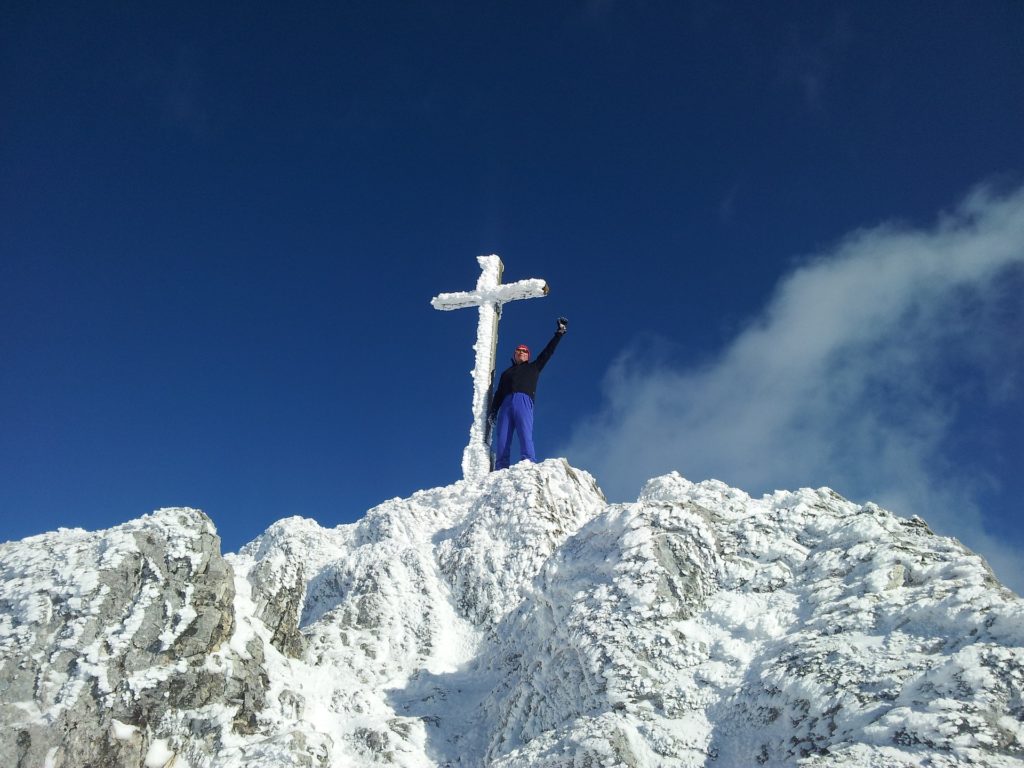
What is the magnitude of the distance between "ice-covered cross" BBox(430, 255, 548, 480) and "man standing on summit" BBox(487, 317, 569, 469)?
440mm

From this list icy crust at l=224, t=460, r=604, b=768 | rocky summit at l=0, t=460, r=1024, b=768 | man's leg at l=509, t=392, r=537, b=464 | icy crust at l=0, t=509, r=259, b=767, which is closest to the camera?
rocky summit at l=0, t=460, r=1024, b=768

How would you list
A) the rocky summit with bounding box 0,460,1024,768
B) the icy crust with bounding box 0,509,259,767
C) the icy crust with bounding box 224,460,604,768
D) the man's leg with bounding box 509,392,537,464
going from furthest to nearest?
the man's leg with bounding box 509,392,537,464
the icy crust with bounding box 224,460,604,768
the icy crust with bounding box 0,509,259,767
the rocky summit with bounding box 0,460,1024,768

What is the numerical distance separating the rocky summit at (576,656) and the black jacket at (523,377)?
25.0 feet

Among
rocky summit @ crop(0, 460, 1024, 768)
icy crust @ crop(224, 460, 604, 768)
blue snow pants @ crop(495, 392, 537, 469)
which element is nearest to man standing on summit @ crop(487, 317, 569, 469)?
blue snow pants @ crop(495, 392, 537, 469)

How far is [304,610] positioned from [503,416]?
7.37 meters

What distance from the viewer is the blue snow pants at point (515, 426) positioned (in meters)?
18.9

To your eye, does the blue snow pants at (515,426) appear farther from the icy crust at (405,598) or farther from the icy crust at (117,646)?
the icy crust at (117,646)

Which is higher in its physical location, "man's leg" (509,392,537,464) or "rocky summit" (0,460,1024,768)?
"man's leg" (509,392,537,464)

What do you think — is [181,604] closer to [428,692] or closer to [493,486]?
[428,692]

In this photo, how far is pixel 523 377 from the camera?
64.2 feet

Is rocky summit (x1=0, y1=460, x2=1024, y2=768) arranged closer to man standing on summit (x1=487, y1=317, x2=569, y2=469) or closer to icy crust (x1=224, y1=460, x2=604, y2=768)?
icy crust (x1=224, y1=460, x2=604, y2=768)

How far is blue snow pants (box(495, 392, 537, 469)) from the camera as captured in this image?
742 inches

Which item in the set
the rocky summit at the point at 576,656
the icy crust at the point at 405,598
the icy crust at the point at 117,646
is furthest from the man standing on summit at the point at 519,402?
the icy crust at the point at 117,646

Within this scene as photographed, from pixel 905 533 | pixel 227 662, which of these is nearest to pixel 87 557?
pixel 227 662
